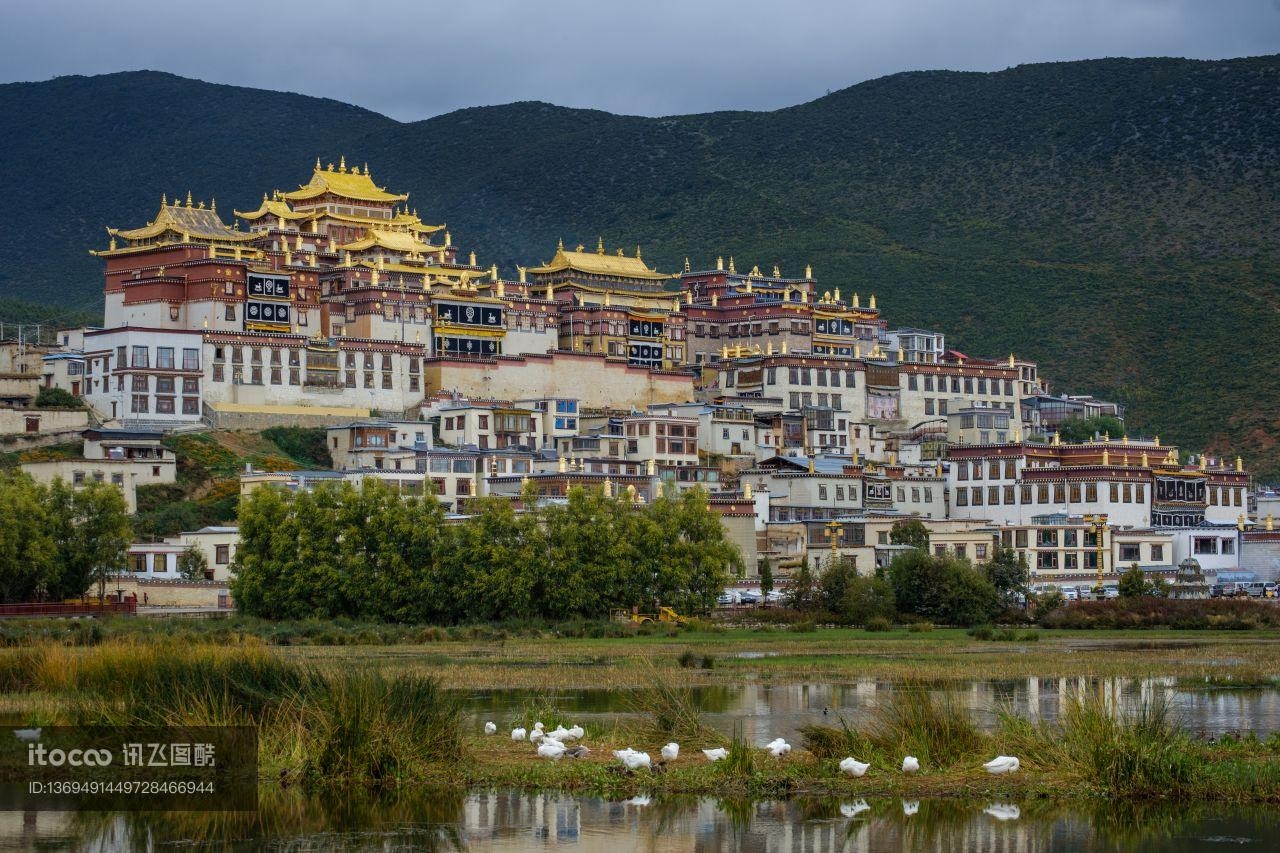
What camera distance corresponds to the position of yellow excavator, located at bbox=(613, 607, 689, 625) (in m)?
83.4

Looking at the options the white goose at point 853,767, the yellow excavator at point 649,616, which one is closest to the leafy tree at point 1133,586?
the yellow excavator at point 649,616

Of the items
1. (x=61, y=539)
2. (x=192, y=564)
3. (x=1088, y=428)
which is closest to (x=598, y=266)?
(x=1088, y=428)

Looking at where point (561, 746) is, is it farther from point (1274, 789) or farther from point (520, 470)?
point (520, 470)

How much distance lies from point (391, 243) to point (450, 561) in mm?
51403

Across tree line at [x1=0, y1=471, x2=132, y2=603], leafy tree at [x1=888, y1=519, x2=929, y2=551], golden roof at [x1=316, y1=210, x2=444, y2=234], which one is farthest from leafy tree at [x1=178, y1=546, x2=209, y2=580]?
golden roof at [x1=316, y1=210, x2=444, y2=234]

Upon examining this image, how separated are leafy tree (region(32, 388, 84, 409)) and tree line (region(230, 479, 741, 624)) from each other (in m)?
26.4

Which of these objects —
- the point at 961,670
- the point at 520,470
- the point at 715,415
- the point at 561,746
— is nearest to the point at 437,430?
the point at 520,470

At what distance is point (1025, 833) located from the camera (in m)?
33.9

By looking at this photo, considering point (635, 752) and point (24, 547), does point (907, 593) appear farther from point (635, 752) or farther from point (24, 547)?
point (635, 752)

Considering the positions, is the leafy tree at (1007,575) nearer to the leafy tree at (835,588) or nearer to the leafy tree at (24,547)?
the leafy tree at (835,588)

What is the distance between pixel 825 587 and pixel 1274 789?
1969 inches

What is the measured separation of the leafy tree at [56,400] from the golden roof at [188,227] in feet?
43.2

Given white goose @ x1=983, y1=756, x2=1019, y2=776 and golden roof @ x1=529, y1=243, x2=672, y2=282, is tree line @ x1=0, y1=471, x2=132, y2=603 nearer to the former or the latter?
white goose @ x1=983, y1=756, x2=1019, y2=776

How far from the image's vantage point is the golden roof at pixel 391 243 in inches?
5128
